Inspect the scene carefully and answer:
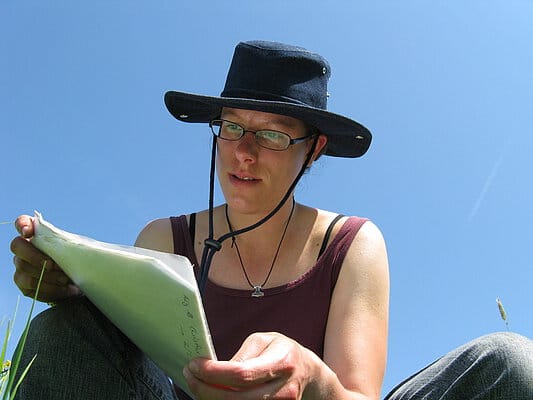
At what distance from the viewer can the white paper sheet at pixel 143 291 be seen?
1.48 m

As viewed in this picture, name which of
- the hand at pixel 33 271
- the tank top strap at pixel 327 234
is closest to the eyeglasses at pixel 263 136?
the tank top strap at pixel 327 234

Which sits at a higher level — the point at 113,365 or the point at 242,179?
the point at 242,179

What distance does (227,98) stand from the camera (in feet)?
8.99

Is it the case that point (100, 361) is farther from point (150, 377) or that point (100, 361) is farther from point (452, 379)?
point (452, 379)

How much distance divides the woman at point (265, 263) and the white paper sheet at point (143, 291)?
0.14m

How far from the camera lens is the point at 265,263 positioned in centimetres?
301

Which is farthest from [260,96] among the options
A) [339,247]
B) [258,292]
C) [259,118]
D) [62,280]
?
[62,280]

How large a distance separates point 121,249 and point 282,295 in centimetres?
129

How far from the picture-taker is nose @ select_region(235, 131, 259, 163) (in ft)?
9.02

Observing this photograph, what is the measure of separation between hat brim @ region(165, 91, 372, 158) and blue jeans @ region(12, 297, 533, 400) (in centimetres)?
102

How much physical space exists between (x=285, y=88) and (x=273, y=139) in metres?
0.21

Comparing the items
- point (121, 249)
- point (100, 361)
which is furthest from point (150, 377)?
point (121, 249)

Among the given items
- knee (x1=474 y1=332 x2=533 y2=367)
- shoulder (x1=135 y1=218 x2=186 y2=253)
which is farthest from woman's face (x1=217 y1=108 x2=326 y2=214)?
knee (x1=474 y1=332 x2=533 y2=367)

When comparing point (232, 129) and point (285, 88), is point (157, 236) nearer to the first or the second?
point (232, 129)
